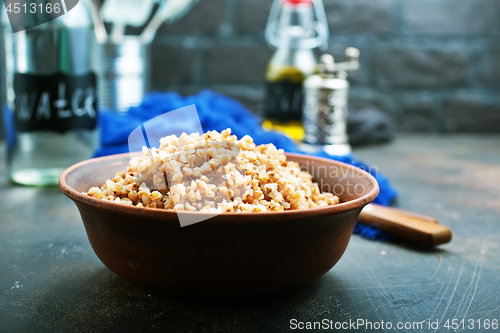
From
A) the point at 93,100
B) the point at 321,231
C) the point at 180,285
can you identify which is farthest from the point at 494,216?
the point at 93,100

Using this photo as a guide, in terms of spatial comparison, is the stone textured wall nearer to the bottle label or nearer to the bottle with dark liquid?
the bottle with dark liquid

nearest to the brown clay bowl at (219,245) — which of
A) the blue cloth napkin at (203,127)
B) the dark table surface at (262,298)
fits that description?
the dark table surface at (262,298)

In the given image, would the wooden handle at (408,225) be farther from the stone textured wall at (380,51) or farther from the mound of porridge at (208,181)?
the stone textured wall at (380,51)

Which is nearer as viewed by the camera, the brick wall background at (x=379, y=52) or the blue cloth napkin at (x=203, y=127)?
the blue cloth napkin at (x=203, y=127)

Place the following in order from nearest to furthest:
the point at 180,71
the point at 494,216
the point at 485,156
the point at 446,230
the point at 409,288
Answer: the point at 409,288
the point at 446,230
the point at 494,216
the point at 485,156
the point at 180,71

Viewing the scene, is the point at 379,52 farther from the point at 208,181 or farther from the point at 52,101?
the point at 208,181

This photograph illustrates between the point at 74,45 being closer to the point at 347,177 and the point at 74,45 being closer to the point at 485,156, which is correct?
the point at 347,177

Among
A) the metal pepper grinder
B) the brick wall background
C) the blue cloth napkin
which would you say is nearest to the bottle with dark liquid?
the metal pepper grinder
